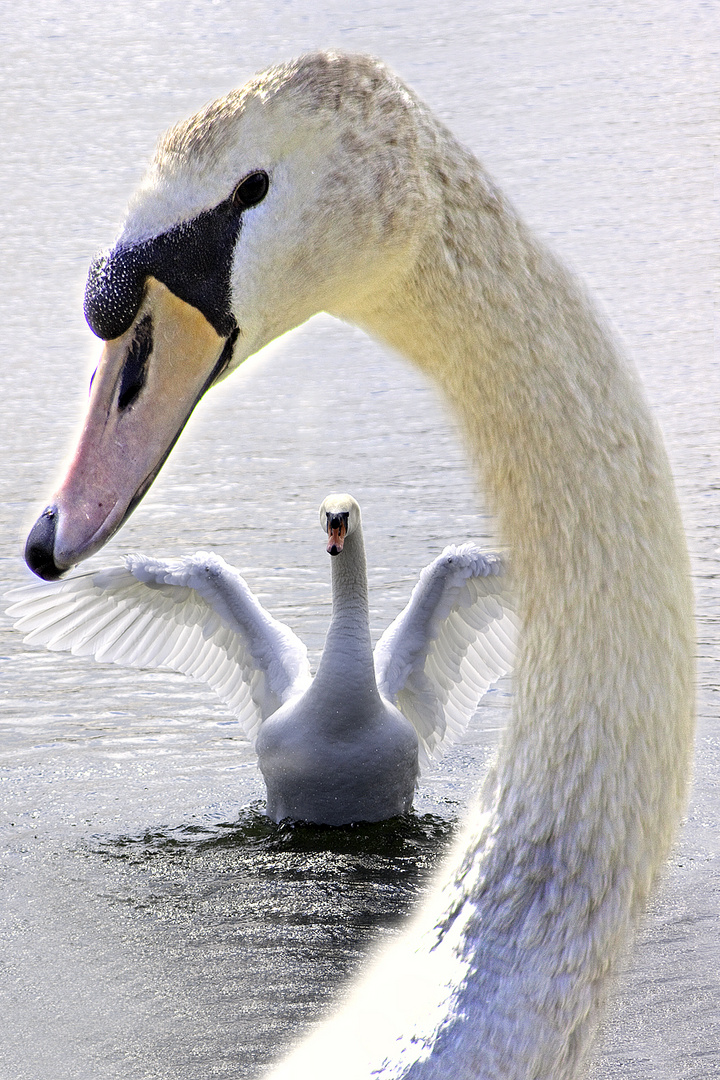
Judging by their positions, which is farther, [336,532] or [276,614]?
[276,614]

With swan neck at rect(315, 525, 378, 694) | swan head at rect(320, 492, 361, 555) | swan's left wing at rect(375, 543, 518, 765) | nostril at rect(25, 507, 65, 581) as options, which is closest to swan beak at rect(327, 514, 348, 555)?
swan head at rect(320, 492, 361, 555)

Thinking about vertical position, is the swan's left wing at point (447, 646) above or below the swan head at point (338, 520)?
below

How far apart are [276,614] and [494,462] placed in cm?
553

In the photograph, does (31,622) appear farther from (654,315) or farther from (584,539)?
(654,315)

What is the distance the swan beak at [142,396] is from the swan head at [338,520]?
13.8 ft

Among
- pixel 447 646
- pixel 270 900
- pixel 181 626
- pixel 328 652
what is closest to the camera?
pixel 270 900

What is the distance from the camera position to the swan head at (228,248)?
1437 mm

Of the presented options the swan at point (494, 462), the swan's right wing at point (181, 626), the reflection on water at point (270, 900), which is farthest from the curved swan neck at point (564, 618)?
the swan's right wing at point (181, 626)

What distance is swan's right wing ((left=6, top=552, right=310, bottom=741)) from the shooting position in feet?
19.9

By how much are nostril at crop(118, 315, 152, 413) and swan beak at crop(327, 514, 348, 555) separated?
4252 millimetres

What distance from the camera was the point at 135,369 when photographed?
1.53m

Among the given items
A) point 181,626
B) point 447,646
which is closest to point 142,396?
point 447,646

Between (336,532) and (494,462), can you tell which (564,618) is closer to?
(494,462)

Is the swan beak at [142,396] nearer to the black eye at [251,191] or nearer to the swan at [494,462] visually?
the swan at [494,462]
